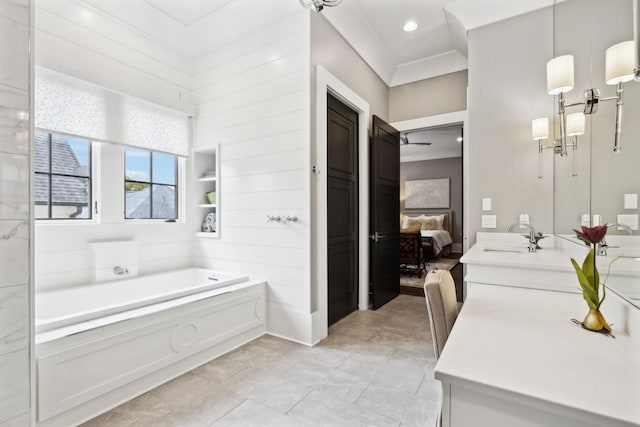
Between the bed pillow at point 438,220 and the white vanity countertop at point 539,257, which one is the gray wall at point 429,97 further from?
the bed pillow at point 438,220

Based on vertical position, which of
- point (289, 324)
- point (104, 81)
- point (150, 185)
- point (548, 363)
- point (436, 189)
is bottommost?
point (289, 324)

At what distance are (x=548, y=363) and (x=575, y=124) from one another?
5.35ft

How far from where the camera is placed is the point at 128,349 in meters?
1.88

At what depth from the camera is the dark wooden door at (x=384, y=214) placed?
11.8 ft

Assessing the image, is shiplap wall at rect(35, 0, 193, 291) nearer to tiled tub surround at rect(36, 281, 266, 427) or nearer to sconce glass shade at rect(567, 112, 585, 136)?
tiled tub surround at rect(36, 281, 266, 427)

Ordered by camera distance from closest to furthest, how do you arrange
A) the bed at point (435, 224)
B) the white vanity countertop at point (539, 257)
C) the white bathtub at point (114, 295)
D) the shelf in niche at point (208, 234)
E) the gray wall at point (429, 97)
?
the white vanity countertop at point (539, 257)
the white bathtub at point (114, 295)
the shelf in niche at point (208, 234)
the gray wall at point (429, 97)
the bed at point (435, 224)

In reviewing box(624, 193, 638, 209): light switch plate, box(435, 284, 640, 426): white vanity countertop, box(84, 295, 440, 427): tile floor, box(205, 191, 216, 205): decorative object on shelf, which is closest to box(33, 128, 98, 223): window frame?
box(205, 191, 216, 205): decorative object on shelf

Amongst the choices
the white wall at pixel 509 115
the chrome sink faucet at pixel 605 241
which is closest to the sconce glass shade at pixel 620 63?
the chrome sink faucet at pixel 605 241

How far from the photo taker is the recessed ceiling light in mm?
3201

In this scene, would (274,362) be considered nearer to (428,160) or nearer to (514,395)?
(514,395)

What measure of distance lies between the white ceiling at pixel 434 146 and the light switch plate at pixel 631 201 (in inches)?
224

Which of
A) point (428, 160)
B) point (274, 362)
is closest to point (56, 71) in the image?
point (274, 362)

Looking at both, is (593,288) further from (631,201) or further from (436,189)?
(436,189)

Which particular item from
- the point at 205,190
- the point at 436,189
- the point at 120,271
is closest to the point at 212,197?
the point at 205,190
